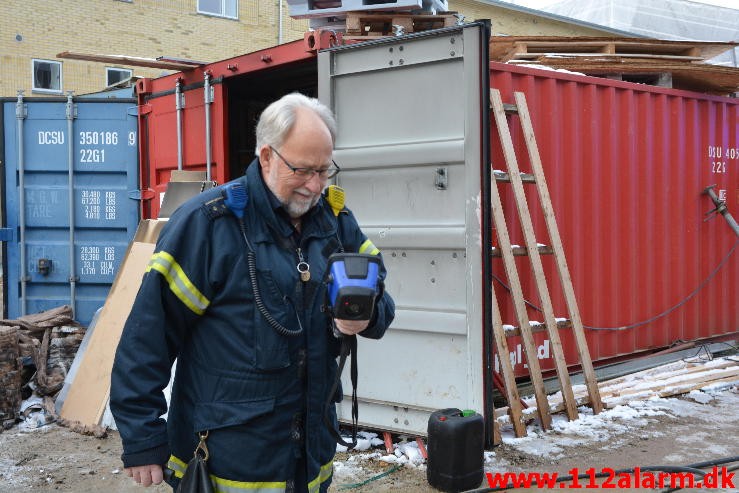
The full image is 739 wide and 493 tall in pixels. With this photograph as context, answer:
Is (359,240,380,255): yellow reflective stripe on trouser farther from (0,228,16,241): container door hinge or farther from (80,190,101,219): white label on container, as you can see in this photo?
(0,228,16,241): container door hinge

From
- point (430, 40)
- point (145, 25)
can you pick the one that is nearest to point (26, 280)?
point (430, 40)

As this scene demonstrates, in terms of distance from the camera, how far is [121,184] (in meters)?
7.32

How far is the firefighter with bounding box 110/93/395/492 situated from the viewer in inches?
82.7

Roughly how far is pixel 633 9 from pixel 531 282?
2424 centimetres

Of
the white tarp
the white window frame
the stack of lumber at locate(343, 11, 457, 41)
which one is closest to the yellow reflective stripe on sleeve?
the stack of lumber at locate(343, 11, 457, 41)

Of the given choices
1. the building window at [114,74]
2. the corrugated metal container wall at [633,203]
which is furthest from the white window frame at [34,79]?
the corrugated metal container wall at [633,203]

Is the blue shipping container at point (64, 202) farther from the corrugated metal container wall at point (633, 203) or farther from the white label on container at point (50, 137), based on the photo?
the corrugated metal container wall at point (633, 203)

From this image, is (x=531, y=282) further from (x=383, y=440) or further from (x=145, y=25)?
(x=145, y=25)

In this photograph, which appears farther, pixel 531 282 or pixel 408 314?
pixel 531 282

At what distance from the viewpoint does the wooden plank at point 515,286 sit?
5.17 meters

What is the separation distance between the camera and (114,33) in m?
19.3

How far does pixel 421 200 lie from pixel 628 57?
3.58m

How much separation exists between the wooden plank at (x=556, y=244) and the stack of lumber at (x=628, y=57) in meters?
1.48

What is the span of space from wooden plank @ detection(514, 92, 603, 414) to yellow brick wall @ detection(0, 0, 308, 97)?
15479 mm
